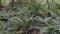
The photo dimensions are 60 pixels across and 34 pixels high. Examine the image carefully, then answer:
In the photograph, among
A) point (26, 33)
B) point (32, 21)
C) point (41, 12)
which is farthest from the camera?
point (41, 12)

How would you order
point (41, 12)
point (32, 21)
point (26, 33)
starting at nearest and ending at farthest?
1. point (26, 33)
2. point (32, 21)
3. point (41, 12)

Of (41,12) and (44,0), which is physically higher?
(44,0)

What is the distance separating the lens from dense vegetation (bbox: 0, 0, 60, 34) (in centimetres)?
432

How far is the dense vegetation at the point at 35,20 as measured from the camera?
4.32m

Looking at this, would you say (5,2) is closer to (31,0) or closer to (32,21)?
(31,0)

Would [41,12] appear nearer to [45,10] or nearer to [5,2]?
[45,10]

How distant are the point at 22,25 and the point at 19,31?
0.81ft

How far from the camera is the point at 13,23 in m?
4.87

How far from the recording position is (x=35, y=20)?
15.6ft

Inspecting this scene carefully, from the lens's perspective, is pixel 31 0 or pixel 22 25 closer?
pixel 22 25

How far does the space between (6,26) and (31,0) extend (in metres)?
1.73

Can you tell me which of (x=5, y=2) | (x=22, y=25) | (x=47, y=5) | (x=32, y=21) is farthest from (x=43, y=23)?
(x=5, y=2)

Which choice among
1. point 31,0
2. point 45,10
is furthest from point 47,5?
point 31,0

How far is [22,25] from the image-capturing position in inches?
179
